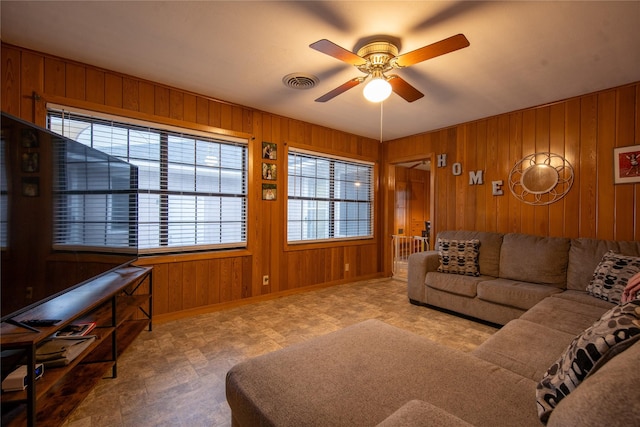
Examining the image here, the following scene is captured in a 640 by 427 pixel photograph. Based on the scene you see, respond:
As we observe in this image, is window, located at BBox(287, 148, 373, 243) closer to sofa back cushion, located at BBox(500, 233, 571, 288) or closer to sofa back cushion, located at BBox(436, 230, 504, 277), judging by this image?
sofa back cushion, located at BBox(436, 230, 504, 277)

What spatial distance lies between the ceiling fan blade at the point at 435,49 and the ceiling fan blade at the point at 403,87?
0.19m

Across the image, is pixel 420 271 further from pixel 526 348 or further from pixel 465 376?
pixel 465 376

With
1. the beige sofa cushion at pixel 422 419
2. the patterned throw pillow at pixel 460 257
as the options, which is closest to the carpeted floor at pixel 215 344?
the patterned throw pillow at pixel 460 257

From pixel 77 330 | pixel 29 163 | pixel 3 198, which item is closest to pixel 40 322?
pixel 77 330

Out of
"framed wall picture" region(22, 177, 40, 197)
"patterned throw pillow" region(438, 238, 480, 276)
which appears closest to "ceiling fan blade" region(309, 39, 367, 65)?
"framed wall picture" region(22, 177, 40, 197)

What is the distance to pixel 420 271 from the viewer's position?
11.6 feet

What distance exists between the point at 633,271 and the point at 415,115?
2.66 metres

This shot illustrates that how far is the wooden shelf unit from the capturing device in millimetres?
1244

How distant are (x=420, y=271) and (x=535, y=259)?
1182 millimetres

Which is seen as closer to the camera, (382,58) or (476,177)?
(382,58)

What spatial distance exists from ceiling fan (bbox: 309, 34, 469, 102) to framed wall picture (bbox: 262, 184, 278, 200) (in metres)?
1.69

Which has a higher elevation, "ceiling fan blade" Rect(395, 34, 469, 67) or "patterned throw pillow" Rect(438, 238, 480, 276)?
"ceiling fan blade" Rect(395, 34, 469, 67)

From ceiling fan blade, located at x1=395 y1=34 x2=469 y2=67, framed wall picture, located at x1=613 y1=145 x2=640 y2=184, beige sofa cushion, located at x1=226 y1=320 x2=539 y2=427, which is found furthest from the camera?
framed wall picture, located at x1=613 y1=145 x2=640 y2=184

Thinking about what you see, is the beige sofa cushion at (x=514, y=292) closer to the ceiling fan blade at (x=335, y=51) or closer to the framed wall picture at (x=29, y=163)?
the ceiling fan blade at (x=335, y=51)
